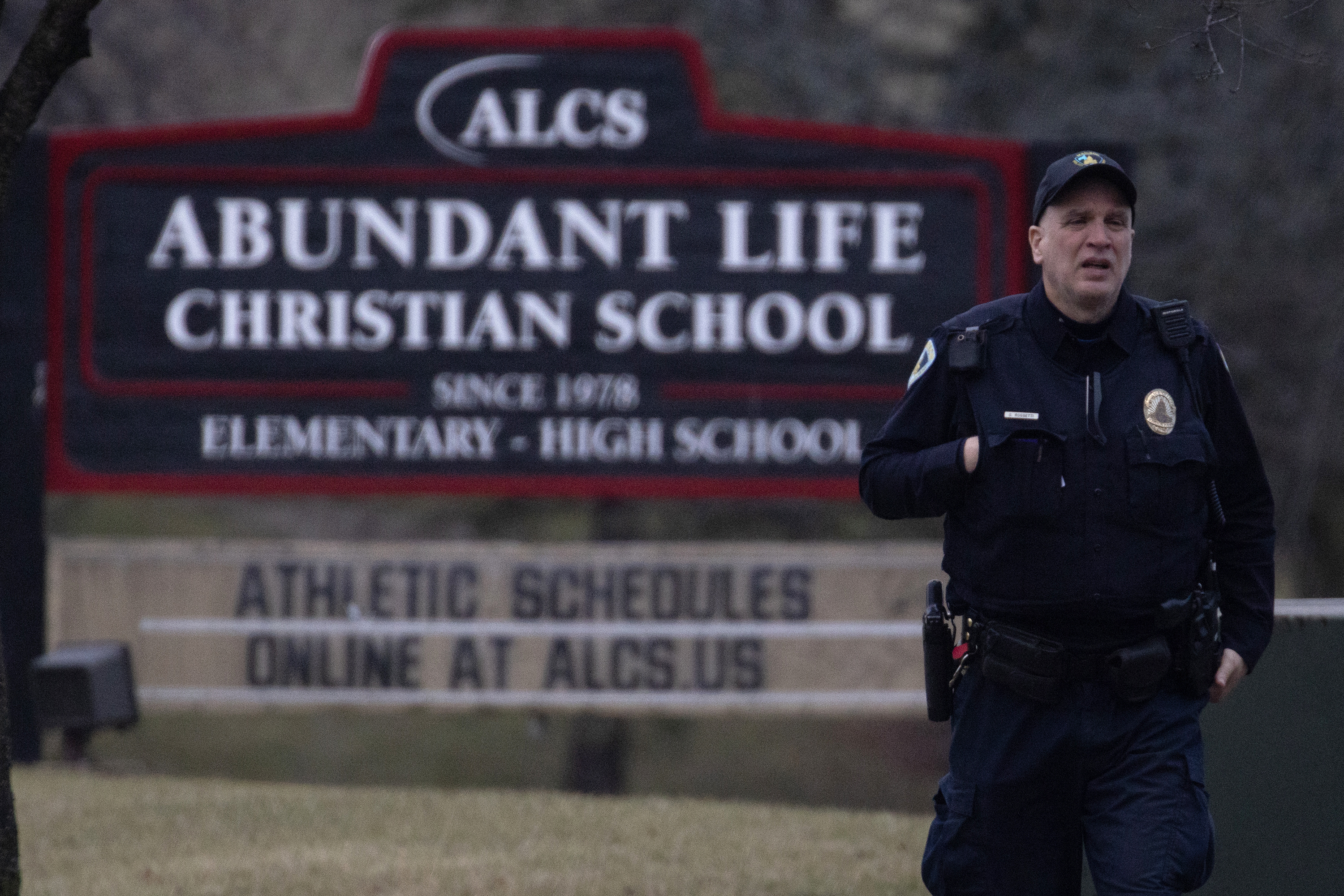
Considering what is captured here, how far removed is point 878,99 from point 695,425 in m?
5.40

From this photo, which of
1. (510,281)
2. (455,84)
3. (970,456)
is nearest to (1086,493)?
(970,456)

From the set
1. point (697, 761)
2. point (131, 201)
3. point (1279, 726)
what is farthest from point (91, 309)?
point (697, 761)

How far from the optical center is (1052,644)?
3170 mm

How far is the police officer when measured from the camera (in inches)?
125

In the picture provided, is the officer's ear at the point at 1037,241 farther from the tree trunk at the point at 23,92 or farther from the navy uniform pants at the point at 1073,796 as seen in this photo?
the tree trunk at the point at 23,92

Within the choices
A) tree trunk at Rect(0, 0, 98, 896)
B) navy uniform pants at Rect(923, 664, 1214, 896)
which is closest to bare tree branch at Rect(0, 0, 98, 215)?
tree trunk at Rect(0, 0, 98, 896)

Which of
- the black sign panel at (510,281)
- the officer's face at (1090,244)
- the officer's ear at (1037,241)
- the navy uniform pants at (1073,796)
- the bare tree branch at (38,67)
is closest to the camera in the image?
the navy uniform pants at (1073,796)

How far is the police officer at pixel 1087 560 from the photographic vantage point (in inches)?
125

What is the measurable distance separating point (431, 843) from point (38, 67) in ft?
9.77

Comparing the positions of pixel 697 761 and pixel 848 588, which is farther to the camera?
pixel 697 761

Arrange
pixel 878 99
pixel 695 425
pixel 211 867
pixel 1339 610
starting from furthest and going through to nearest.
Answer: pixel 878 99, pixel 695 425, pixel 211 867, pixel 1339 610

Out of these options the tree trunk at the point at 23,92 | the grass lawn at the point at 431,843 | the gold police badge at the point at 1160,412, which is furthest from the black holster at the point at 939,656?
the tree trunk at the point at 23,92

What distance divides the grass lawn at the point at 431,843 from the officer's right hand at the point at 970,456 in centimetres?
232

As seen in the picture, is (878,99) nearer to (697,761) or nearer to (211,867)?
(697,761)
